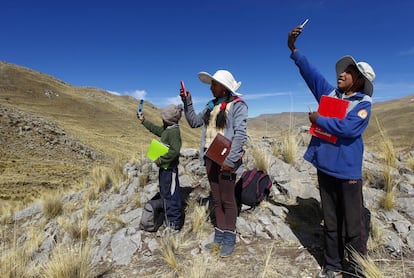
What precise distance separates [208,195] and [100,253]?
208 cm

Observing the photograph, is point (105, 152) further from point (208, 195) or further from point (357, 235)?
point (357, 235)

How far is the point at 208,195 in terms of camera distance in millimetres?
5230

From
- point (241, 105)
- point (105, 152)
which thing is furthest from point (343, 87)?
point (105, 152)

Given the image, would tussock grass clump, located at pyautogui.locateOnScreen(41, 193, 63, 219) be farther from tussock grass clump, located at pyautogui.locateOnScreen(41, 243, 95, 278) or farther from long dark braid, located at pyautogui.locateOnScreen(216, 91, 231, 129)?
long dark braid, located at pyautogui.locateOnScreen(216, 91, 231, 129)

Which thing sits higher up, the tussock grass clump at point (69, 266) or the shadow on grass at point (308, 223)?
the tussock grass clump at point (69, 266)

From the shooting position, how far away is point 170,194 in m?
4.09

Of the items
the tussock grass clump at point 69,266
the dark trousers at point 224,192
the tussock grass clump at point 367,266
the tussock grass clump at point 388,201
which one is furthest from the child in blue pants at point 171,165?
the tussock grass clump at point 388,201

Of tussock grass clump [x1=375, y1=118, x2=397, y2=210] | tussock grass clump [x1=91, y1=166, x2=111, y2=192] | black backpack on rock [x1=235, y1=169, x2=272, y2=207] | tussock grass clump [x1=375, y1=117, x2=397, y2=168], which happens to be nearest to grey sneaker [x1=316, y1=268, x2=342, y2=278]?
black backpack on rock [x1=235, y1=169, x2=272, y2=207]

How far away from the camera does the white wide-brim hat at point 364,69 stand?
2447 millimetres

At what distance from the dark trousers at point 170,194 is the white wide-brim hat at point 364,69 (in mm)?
2510

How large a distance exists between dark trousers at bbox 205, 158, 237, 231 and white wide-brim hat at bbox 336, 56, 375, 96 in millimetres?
1638

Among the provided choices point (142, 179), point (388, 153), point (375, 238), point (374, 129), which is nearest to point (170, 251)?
point (375, 238)

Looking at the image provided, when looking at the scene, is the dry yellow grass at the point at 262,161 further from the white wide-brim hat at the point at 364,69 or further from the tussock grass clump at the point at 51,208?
the tussock grass clump at the point at 51,208

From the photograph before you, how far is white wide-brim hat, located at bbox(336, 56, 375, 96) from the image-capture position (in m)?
2.45
